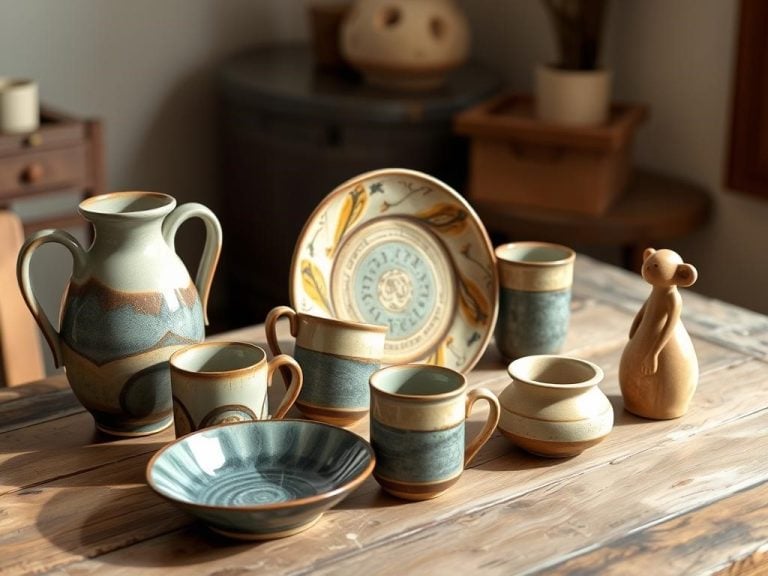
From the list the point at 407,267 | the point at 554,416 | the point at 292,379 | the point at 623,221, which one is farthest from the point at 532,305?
the point at 623,221

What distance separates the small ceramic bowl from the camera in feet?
3.19

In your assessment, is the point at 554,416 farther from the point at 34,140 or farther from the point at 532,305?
the point at 34,140

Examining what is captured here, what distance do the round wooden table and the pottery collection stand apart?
100cm

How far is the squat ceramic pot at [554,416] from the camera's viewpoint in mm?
1156

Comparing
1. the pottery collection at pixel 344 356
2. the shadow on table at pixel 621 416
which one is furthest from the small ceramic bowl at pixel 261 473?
the shadow on table at pixel 621 416

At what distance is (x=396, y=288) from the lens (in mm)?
1384

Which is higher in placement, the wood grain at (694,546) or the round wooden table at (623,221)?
the wood grain at (694,546)

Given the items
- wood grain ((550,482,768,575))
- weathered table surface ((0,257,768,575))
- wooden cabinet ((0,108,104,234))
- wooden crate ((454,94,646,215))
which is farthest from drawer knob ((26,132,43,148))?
wood grain ((550,482,768,575))

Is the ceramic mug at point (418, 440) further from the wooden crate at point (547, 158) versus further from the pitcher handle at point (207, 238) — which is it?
the wooden crate at point (547, 158)

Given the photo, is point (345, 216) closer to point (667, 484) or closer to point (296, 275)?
point (296, 275)

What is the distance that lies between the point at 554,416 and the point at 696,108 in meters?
1.68

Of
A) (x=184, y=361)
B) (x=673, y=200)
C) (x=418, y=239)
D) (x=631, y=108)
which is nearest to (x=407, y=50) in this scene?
(x=631, y=108)

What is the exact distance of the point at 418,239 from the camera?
140 cm

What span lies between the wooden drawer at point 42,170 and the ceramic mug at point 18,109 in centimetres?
6
